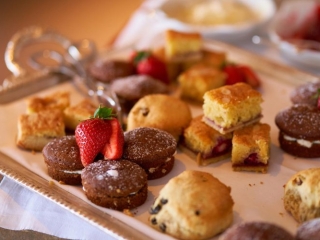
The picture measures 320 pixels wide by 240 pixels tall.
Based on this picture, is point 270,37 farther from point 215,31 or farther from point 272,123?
point 272,123

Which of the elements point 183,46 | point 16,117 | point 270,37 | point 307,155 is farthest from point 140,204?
point 270,37

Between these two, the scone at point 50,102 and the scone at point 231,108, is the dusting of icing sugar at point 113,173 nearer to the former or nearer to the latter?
the scone at point 231,108

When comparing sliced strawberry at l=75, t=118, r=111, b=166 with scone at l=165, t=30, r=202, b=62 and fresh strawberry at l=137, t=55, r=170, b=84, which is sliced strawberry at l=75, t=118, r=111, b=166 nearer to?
fresh strawberry at l=137, t=55, r=170, b=84

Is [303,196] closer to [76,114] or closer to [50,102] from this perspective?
[76,114]

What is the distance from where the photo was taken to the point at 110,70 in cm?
284

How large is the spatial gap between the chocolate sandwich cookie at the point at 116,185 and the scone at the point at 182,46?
1.13m

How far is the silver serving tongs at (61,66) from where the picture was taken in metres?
2.66

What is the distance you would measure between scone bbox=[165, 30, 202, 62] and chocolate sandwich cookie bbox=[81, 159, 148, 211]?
1132 millimetres

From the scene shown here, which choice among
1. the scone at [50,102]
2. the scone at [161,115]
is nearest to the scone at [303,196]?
the scone at [161,115]

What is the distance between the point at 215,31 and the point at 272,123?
37.0 inches

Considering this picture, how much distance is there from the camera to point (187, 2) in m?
3.54

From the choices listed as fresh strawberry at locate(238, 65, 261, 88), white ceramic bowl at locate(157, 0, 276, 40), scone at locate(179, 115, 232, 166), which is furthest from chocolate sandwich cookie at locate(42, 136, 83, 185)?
white ceramic bowl at locate(157, 0, 276, 40)

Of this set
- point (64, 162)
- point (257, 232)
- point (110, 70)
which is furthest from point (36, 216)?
point (110, 70)

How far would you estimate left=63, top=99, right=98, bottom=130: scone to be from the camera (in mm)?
2385
